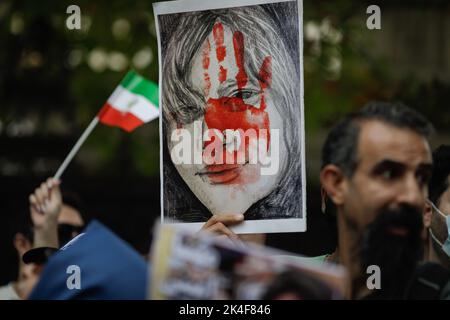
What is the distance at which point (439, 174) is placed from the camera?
2822 mm

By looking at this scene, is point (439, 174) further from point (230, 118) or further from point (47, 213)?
point (47, 213)

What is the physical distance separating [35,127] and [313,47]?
2878mm

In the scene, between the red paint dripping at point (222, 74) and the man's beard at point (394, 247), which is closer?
the man's beard at point (394, 247)

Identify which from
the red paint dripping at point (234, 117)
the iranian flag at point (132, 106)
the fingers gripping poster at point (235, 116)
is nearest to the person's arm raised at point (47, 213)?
the iranian flag at point (132, 106)

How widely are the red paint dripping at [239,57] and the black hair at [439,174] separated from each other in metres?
0.63

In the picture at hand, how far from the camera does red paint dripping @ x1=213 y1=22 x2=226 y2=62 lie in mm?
3000

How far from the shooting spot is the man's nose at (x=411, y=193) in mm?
2426

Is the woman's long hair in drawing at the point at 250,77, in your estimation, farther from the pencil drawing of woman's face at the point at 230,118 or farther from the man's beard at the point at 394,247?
the man's beard at the point at 394,247

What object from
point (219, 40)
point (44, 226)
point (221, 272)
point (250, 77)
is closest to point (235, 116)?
point (250, 77)

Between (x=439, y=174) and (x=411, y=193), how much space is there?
16.7 inches

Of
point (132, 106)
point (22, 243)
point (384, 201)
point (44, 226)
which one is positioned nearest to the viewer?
point (384, 201)

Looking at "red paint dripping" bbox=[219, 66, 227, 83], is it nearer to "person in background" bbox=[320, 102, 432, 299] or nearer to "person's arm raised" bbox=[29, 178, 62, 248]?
"person in background" bbox=[320, 102, 432, 299]

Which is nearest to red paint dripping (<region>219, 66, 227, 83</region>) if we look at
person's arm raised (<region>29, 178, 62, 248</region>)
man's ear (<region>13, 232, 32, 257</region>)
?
person's arm raised (<region>29, 178, 62, 248</region>)

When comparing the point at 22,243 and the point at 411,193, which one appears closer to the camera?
the point at 411,193
